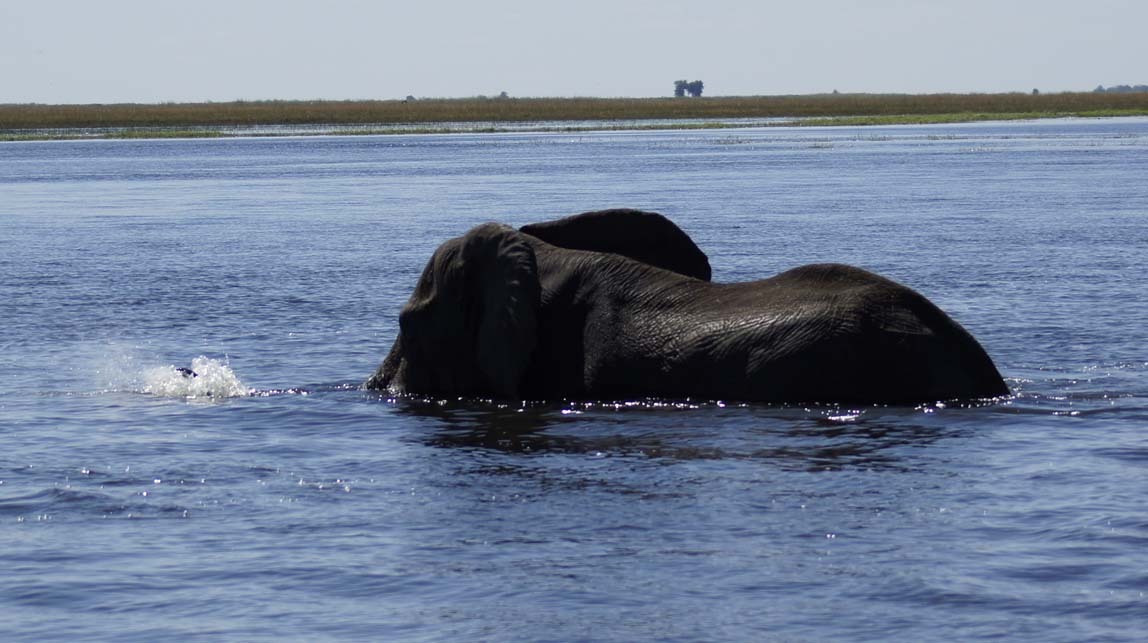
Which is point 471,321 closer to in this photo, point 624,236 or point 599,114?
point 624,236

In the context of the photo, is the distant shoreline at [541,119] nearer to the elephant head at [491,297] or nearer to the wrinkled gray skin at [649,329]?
the elephant head at [491,297]

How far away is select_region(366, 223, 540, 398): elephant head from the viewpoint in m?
13.2

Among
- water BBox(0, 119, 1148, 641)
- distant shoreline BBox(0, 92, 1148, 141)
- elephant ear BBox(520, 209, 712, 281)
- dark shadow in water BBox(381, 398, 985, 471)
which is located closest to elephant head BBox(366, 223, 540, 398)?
water BBox(0, 119, 1148, 641)

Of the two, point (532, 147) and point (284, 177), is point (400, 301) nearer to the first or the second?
point (284, 177)

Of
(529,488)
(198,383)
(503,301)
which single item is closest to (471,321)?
(503,301)

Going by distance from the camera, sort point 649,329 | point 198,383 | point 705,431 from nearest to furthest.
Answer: point 705,431, point 649,329, point 198,383

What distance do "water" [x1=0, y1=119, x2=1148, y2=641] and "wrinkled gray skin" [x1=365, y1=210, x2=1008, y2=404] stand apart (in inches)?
10.6

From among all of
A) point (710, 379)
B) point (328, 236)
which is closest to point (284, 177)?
point (328, 236)

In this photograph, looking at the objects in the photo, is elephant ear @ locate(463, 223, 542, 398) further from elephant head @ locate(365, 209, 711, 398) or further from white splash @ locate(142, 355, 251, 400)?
white splash @ locate(142, 355, 251, 400)

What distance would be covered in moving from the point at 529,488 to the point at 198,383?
4950 millimetres

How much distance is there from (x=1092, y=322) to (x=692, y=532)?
8.67 meters

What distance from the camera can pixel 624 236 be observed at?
46.1 feet

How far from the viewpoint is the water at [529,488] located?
8.02 m

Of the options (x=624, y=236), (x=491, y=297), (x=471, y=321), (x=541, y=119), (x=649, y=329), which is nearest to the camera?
(x=649, y=329)
